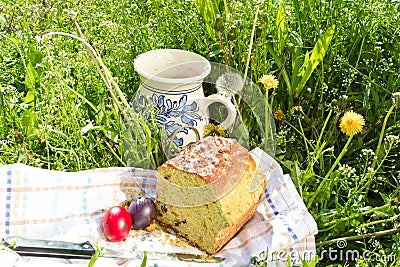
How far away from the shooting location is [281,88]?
2.68 m

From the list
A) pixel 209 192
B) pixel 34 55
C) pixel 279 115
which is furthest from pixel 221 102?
pixel 34 55

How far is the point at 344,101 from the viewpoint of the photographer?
2.16m

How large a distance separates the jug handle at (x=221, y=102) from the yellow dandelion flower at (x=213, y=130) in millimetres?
17

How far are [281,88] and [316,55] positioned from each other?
8.9 inches

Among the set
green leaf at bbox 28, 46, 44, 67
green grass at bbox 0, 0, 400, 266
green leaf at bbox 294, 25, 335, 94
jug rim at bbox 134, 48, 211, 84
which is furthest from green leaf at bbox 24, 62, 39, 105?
green leaf at bbox 294, 25, 335, 94

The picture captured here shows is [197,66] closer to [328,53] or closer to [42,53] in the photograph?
[328,53]

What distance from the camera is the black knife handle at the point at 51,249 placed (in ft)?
6.19

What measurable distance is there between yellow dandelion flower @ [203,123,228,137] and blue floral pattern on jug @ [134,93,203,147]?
0.17 ft

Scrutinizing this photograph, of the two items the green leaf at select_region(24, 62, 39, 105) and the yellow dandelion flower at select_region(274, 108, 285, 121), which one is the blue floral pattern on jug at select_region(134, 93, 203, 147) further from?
the green leaf at select_region(24, 62, 39, 105)

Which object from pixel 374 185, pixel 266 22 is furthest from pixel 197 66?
pixel 374 185

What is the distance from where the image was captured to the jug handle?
7.87 ft

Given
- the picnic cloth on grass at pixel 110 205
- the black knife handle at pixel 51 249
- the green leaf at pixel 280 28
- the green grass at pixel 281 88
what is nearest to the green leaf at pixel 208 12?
the green grass at pixel 281 88

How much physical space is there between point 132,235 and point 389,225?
89 cm

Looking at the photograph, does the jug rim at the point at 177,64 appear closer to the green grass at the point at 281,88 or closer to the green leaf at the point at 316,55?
the green grass at the point at 281,88
